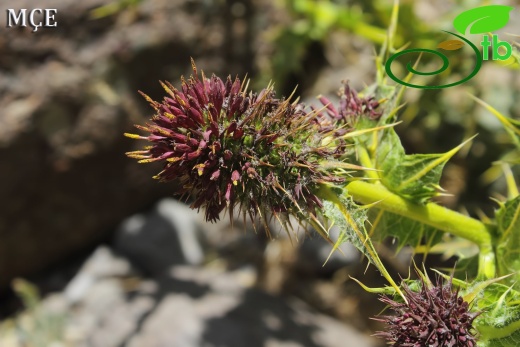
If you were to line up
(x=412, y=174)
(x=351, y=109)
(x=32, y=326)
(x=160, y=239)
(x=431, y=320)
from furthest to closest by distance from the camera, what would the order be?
(x=160, y=239)
(x=32, y=326)
(x=351, y=109)
(x=412, y=174)
(x=431, y=320)

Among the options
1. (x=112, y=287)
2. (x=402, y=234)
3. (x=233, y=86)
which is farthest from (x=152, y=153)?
(x=112, y=287)

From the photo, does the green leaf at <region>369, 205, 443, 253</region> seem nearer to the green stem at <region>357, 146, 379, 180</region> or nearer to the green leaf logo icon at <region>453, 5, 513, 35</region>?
the green stem at <region>357, 146, 379, 180</region>

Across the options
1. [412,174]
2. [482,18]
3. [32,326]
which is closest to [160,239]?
[32,326]

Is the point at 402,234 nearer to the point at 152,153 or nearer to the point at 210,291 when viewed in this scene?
the point at 152,153

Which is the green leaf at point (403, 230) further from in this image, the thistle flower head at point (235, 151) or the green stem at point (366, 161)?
the thistle flower head at point (235, 151)

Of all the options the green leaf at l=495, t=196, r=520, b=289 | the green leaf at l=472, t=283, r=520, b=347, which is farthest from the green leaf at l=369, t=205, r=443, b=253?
the green leaf at l=472, t=283, r=520, b=347

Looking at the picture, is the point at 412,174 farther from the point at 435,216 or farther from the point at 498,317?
the point at 498,317

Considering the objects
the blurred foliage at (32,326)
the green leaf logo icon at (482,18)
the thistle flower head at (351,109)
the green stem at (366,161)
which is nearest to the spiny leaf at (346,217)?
the green stem at (366,161)
